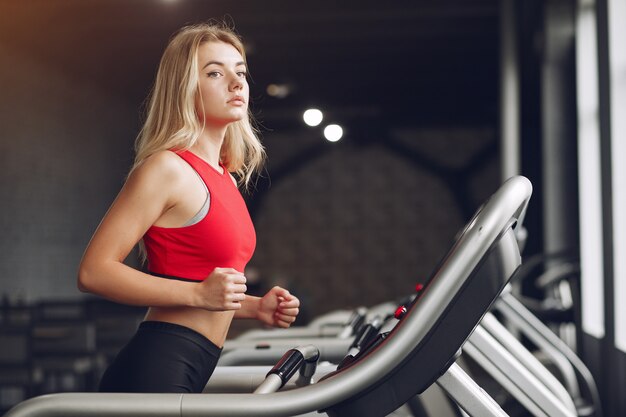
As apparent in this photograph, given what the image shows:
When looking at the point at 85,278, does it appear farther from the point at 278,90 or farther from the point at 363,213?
the point at 363,213

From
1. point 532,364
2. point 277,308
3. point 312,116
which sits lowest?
point 312,116

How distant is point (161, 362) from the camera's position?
126cm

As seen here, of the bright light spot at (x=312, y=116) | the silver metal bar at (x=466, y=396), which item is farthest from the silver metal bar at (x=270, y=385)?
the bright light spot at (x=312, y=116)

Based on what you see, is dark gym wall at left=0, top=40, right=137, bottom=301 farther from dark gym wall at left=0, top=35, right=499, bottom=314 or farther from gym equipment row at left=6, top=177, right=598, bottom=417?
gym equipment row at left=6, top=177, right=598, bottom=417

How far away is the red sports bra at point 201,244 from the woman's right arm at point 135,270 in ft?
0.13

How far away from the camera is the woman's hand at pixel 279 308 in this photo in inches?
53.0

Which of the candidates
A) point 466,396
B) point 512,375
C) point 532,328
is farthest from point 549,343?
point 466,396

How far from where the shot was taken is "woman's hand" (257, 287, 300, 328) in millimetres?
1346

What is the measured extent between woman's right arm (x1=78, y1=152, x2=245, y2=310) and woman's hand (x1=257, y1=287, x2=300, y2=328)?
5.5 inches

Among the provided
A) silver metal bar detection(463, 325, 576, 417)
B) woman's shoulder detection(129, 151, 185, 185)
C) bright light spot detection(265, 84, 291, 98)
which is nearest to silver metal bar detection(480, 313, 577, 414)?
silver metal bar detection(463, 325, 576, 417)

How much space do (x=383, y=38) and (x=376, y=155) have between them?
168 inches

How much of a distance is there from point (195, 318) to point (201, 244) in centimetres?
12

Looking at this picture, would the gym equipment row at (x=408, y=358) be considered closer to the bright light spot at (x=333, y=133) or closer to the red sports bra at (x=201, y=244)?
the red sports bra at (x=201, y=244)

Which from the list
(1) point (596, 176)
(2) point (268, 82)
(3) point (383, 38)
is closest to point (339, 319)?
(1) point (596, 176)
